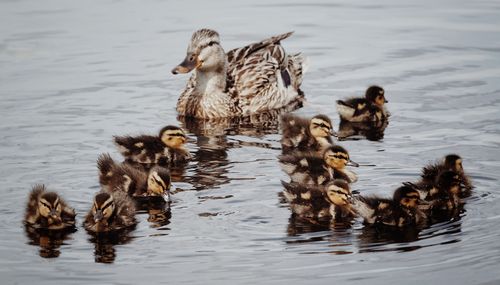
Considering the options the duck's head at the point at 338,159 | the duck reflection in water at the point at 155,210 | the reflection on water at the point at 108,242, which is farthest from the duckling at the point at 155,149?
the reflection on water at the point at 108,242

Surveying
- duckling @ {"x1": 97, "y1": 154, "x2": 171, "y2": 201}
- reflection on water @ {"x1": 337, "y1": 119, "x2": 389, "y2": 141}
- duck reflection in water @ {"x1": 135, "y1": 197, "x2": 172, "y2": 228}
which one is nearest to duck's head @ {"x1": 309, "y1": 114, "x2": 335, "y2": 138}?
reflection on water @ {"x1": 337, "y1": 119, "x2": 389, "y2": 141}

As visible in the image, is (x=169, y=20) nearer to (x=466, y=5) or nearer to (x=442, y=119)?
(x=466, y=5)

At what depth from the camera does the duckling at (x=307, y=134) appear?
35.4 feet

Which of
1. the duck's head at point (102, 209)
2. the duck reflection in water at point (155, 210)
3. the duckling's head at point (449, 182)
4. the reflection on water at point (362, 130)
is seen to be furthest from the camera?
the reflection on water at point (362, 130)

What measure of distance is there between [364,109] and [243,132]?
1.19m

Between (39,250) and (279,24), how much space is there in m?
8.03

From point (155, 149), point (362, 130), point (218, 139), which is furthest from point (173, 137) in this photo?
point (362, 130)

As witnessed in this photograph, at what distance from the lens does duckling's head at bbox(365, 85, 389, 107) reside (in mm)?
11906

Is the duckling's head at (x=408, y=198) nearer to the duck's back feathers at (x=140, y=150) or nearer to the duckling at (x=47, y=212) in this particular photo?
the duckling at (x=47, y=212)

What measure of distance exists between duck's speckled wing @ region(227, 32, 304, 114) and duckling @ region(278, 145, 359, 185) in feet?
10.1

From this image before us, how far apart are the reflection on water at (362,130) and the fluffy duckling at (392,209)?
2.49 metres

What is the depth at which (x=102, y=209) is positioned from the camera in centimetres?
852

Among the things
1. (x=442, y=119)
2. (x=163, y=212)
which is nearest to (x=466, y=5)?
(x=442, y=119)

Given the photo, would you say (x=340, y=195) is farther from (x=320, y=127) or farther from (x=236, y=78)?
(x=236, y=78)
